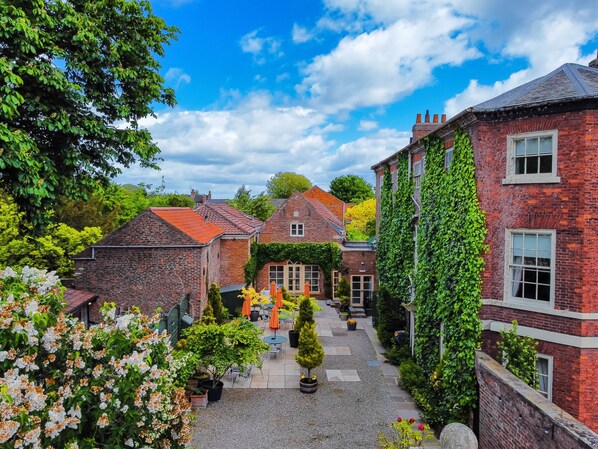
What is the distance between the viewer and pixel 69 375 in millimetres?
5680

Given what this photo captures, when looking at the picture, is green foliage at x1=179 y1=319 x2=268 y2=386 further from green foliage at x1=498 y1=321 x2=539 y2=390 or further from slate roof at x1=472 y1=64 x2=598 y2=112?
slate roof at x1=472 y1=64 x2=598 y2=112

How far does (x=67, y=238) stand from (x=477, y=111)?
22481mm

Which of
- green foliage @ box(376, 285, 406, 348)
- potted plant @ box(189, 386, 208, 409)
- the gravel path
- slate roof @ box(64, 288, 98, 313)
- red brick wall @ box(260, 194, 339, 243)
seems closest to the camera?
the gravel path

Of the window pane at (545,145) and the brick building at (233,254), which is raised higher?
the window pane at (545,145)

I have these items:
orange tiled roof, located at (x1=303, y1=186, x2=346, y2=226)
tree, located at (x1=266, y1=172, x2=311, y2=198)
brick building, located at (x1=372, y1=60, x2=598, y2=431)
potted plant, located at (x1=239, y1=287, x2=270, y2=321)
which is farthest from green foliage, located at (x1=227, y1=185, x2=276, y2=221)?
tree, located at (x1=266, y1=172, x2=311, y2=198)

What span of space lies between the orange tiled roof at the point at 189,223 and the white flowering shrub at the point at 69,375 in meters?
14.3

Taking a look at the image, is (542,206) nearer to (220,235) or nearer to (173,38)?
(173,38)

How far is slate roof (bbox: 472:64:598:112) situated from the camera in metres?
10.9

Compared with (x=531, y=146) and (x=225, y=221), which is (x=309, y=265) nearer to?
(x=225, y=221)

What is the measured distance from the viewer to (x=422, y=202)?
15852 mm

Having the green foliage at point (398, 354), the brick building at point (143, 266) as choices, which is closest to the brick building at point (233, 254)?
the brick building at point (143, 266)

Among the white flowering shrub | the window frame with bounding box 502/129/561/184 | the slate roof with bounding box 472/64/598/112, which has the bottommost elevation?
the white flowering shrub

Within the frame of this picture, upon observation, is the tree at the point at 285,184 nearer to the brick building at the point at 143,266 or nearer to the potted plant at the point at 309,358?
the brick building at the point at 143,266

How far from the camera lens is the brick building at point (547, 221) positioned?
10758 mm
